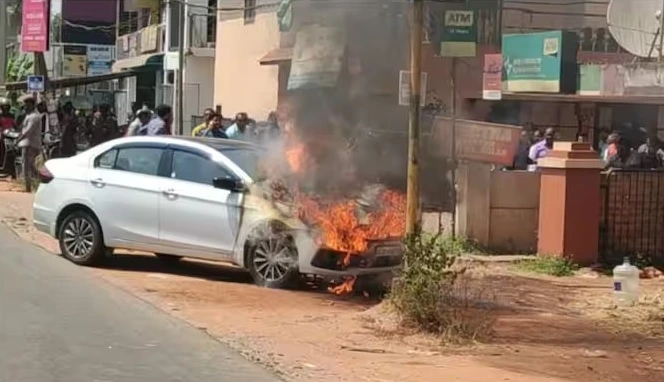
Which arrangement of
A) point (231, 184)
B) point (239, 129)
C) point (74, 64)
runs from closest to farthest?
point (231, 184) → point (239, 129) → point (74, 64)

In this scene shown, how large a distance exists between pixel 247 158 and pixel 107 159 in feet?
5.86

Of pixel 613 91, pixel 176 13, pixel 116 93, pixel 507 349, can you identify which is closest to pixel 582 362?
pixel 507 349

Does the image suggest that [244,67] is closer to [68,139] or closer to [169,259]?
[68,139]

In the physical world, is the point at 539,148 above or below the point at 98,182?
above

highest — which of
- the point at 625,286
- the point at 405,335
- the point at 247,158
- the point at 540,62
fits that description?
the point at 540,62

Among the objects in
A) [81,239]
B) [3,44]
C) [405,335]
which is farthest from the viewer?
[3,44]

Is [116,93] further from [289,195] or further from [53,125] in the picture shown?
[289,195]

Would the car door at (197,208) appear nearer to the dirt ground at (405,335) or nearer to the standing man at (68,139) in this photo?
the dirt ground at (405,335)

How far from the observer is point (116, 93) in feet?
154

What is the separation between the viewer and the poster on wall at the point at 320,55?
1084 centimetres

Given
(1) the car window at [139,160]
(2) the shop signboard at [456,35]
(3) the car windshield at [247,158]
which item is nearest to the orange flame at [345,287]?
(3) the car windshield at [247,158]

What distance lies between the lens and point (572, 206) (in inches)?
529

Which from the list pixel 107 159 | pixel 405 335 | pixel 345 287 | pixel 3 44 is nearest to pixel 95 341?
pixel 405 335

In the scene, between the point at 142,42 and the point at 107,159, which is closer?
the point at 107,159
